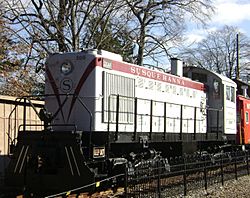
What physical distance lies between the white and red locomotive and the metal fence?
935mm

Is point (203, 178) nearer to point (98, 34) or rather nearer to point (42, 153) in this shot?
point (42, 153)

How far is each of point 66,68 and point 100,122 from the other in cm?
184

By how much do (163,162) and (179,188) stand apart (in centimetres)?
130

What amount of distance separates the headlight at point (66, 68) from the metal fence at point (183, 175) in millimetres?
3280

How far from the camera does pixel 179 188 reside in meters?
10.8

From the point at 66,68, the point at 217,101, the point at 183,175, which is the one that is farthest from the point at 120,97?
the point at 217,101

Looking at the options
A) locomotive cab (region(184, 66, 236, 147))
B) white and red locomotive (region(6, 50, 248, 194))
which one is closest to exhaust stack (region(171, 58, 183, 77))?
white and red locomotive (region(6, 50, 248, 194))

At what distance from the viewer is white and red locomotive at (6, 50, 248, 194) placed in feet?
32.4

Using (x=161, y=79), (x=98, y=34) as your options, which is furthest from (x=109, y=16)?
(x=161, y=79)

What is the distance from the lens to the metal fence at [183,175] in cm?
947

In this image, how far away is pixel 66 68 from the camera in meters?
11.5

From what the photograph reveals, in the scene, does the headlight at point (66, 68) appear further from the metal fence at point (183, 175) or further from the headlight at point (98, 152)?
the metal fence at point (183, 175)

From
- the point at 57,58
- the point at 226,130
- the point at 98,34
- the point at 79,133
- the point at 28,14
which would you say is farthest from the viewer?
the point at 98,34

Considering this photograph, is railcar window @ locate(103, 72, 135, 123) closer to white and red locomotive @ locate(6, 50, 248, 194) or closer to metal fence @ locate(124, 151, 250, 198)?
white and red locomotive @ locate(6, 50, 248, 194)
